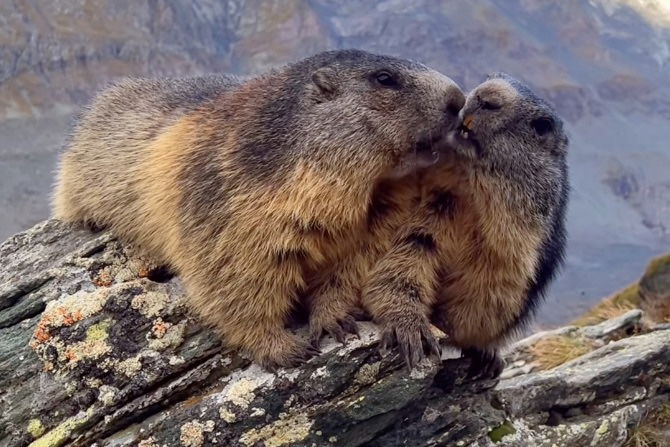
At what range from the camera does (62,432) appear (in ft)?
17.4

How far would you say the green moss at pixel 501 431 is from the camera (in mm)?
6355

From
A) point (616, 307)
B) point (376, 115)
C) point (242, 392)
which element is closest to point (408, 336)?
point (242, 392)

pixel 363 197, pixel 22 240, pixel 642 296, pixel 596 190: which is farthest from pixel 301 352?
pixel 596 190

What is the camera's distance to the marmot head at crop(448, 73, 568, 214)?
5289 mm

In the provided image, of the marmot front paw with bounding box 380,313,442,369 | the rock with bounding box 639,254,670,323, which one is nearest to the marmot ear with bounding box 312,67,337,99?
the marmot front paw with bounding box 380,313,442,369

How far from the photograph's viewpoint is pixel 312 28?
3947 inches

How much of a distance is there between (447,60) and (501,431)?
94.8 metres

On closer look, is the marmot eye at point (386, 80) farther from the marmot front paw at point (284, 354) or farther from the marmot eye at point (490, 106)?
the marmot front paw at point (284, 354)

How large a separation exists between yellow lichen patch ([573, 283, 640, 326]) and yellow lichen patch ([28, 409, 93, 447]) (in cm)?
1153

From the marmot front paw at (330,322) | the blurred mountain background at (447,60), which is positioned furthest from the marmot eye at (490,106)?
the blurred mountain background at (447,60)

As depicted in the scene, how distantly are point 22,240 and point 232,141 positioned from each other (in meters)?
2.66

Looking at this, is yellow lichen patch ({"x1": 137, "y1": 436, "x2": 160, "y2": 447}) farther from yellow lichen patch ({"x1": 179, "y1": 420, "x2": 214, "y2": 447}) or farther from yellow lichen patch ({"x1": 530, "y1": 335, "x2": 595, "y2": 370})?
yellow lichen patch ({"x1": 530, "y1": 335, "x2": 595, "y2": 370})

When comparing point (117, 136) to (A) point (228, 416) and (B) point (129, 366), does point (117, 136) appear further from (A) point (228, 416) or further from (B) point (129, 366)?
(A) point (228, 416)

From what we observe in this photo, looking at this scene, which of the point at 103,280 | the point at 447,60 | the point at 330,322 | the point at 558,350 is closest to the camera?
the point at 330,322
